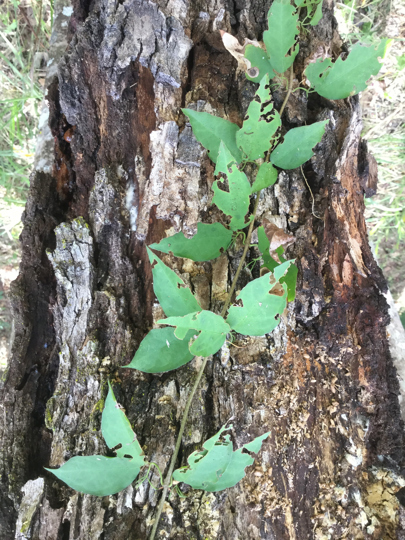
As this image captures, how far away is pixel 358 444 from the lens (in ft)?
2.86

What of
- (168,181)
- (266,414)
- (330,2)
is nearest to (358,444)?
(266,414)

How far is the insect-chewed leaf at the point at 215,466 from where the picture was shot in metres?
0.70

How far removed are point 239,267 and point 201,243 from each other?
0.36 ft

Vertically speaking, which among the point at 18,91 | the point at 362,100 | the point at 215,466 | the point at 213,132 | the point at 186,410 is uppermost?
the point at 18,91

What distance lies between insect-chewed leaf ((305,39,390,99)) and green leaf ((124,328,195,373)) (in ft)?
2.29

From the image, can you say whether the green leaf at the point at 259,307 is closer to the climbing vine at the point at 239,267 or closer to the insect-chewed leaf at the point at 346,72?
the climbing vine at the point at 239,267

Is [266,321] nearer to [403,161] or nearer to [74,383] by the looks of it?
[74,383]

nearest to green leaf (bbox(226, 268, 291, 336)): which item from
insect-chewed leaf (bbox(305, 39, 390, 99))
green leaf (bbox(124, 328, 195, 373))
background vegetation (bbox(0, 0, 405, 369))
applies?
green leaf (bbox(124, 328, 195, 373))

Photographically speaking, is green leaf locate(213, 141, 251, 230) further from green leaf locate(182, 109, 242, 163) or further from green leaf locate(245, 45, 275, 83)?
green leaf locate(245, 45, 275, 83)

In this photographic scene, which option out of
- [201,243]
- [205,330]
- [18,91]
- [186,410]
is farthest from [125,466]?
[18,91]

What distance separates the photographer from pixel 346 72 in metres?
0.95

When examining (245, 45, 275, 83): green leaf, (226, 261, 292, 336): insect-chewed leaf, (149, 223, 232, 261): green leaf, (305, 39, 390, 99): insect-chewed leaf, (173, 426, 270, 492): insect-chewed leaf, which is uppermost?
(245, 45, 275, 83): green leaf

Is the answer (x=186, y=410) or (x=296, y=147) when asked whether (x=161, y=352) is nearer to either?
(x=186, y=410)

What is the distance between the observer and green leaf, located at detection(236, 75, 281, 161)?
34.5 inches
